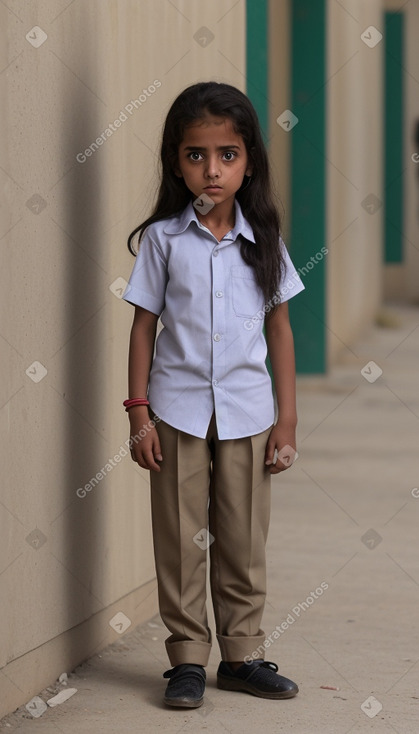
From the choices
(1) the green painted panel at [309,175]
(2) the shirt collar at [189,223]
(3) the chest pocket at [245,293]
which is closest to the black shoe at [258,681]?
(3) the chest pocket at [245,293]

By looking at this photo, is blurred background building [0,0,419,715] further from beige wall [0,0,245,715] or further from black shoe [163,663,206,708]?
black shoe [163,663,206,708]

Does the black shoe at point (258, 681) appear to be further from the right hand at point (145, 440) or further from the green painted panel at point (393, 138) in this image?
the green painted panel at point (393, 138)

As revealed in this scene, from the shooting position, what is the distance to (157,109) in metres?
3.96

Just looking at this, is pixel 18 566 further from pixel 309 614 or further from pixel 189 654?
pixel 309 614

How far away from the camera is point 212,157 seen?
122 inches

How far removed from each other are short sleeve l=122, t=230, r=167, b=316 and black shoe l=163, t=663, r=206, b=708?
93 cm

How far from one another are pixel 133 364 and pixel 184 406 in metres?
0.17

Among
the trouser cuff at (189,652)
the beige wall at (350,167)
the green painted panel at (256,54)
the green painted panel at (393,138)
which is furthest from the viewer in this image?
the green painted panel at (393,138)

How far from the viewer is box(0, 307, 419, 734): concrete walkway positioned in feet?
10.3

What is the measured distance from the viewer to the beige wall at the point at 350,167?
1066 cm

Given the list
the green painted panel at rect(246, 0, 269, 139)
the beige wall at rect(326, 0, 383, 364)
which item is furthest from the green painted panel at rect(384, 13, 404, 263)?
the green painted panel at rect(246, 0, 269, 139)

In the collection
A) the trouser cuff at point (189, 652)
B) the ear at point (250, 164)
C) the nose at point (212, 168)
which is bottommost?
the trouser cuff at point (189, 652)

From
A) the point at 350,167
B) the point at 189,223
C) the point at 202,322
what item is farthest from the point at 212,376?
the point at 350,167

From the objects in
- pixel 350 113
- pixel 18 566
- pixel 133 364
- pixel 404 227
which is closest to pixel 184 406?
pixel 133 364
